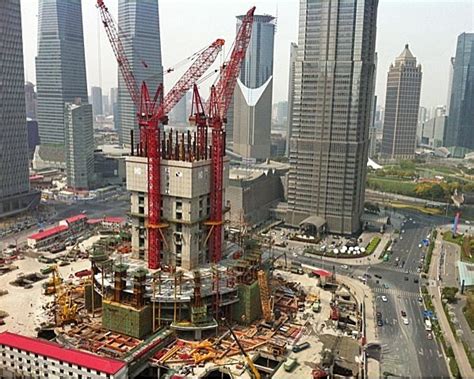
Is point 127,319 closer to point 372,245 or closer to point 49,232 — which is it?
point 49,232

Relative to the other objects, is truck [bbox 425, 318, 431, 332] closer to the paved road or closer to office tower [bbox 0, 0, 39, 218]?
the paved road

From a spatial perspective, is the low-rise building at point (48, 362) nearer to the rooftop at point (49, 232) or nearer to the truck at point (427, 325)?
the truck at point (427, 325)

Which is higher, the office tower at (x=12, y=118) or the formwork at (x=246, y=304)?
the office tower at (x=12, y=118)

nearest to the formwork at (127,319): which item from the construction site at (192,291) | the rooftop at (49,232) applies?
the construction site at (192,291)

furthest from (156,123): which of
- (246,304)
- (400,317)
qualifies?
(400,317)

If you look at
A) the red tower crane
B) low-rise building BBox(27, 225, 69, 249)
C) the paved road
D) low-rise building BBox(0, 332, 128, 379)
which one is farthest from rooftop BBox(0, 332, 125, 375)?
low-rise building BBox(27, 225, 69, 249)

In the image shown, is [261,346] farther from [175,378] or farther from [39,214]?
[39,214]

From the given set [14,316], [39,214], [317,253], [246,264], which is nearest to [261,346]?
[246,264]
